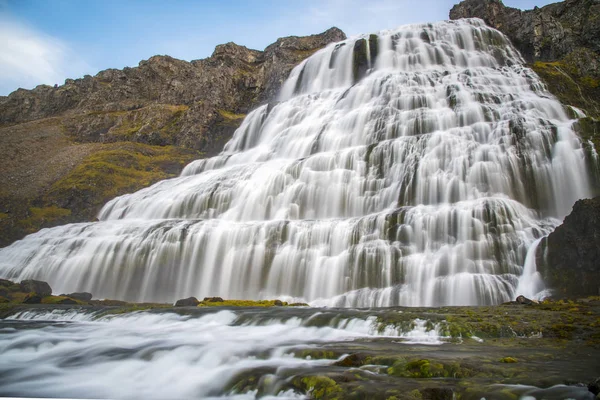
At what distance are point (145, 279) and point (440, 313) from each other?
15.0 meters

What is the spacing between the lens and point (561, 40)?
39031mm

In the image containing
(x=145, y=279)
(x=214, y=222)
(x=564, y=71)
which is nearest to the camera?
(x=145, y=279)

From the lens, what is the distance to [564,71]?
3344cm

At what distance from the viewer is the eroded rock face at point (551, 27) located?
128 feet

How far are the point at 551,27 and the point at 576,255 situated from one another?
36.2 meters

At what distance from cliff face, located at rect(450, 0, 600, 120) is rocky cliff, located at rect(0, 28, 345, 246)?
24.2m

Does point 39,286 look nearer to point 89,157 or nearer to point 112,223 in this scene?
point 112,223

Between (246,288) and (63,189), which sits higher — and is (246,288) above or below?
below

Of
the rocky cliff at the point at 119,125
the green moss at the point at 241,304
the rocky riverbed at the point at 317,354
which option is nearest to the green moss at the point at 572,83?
the rocky riverbed at the point at 317,354

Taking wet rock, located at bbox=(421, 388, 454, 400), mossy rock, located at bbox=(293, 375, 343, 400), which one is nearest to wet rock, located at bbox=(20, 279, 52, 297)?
mossy rock, located at bbox=(293, 375, 343, 400)

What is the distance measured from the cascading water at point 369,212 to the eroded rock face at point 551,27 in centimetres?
1015

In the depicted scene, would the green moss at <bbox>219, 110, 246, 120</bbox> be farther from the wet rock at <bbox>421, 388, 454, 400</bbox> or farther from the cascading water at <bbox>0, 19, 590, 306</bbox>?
the wet rock at <bbox>421, 388, 454, 400</bbox>

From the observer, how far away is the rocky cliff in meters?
36.9

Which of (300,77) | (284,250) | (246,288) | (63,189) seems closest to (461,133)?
(284,250)
